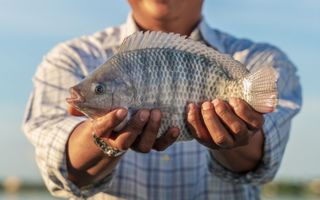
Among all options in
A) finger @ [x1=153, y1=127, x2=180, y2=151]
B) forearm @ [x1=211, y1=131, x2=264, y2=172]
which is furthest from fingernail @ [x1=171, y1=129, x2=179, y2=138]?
forearm @ [x1=211, y1=131, x2=264, y2=172]

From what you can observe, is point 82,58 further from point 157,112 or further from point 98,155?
point 157,112

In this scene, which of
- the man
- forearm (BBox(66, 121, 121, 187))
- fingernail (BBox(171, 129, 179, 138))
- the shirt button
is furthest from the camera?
the shirt button

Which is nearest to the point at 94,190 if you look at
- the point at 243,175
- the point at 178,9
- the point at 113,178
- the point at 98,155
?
the point at 113,178

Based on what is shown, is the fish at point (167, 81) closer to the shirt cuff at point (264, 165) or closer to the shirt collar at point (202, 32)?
the shirt cuff at point (264, 165)

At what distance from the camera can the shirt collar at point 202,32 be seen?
20.0 ft

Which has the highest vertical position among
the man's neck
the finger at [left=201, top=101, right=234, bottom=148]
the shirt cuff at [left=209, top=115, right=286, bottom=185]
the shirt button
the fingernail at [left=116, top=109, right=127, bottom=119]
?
the fingernail at [left=116, top=109, right=127, bottom=119]

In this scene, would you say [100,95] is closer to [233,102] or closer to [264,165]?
[233,102]

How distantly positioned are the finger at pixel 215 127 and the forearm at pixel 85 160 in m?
0.69

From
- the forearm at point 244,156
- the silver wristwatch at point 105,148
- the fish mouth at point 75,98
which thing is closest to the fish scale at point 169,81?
the fish mouth at point 75,98

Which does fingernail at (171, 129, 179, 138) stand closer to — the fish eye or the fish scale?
the fish scale

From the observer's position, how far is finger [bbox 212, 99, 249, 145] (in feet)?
14.5

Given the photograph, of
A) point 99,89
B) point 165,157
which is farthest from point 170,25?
point 99,89

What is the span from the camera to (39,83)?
612 centimetres

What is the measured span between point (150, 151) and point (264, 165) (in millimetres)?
749
